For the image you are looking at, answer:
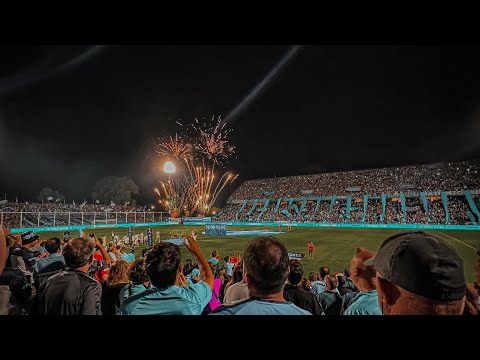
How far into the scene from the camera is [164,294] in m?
2.89

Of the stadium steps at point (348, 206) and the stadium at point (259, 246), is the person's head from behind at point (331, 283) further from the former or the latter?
the stadium steps at point (348, 206)

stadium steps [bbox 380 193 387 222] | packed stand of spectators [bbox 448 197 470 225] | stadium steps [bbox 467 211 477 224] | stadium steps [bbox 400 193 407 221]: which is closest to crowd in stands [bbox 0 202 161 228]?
stadium steps [bbox 380 193 387 222]

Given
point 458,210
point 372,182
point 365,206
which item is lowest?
point 458,210

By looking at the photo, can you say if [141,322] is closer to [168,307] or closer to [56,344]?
[168,307]

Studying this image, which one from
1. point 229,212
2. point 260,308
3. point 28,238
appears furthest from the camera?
point 229,212

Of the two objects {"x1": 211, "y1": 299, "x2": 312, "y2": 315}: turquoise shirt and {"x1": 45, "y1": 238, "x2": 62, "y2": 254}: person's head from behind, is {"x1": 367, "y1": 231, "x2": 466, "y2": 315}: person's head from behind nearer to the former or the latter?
{"x1": 211, "y1": 299, "x2": 312, "y2": 315}: turquoise shirt

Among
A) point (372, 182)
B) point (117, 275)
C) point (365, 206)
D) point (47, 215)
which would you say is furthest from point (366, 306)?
point (372, 182)

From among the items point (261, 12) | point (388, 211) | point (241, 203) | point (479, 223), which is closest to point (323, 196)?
point (388, 211)

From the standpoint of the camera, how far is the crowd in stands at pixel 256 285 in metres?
1.59

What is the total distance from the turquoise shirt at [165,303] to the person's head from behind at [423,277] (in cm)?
183

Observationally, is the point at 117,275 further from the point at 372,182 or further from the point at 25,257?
the point at 372,182

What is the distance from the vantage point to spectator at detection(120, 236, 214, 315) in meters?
2.82

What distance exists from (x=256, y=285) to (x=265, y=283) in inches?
3.0

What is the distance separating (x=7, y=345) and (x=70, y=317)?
51cm
